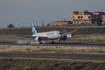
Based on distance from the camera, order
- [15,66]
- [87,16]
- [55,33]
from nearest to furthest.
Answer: [15,66] → [55,33] → [87,16]

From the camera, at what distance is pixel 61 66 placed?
28.7 metres

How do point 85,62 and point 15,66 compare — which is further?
point 15,66

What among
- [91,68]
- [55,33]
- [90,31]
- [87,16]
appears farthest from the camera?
[87,16]

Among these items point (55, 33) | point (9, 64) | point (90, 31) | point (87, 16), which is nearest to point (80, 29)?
point (90, 31)

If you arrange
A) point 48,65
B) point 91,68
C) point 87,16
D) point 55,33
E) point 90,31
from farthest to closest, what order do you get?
1. point 87,16
2. point 90,31
3. point 55,33
4. point 48,65
5. point 91,68

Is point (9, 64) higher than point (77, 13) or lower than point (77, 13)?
lower

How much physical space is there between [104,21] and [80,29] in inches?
1810

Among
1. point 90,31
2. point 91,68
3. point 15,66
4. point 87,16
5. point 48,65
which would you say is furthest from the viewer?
point 87,16

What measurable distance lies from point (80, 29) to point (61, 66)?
104 meters

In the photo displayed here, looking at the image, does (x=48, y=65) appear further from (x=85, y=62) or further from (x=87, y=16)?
(x=87, y=16)

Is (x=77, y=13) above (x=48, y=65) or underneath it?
above

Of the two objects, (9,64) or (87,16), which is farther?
(87,16)

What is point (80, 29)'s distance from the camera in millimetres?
130625

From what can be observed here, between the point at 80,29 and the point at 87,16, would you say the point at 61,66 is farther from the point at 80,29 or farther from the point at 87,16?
the point at 87,16
